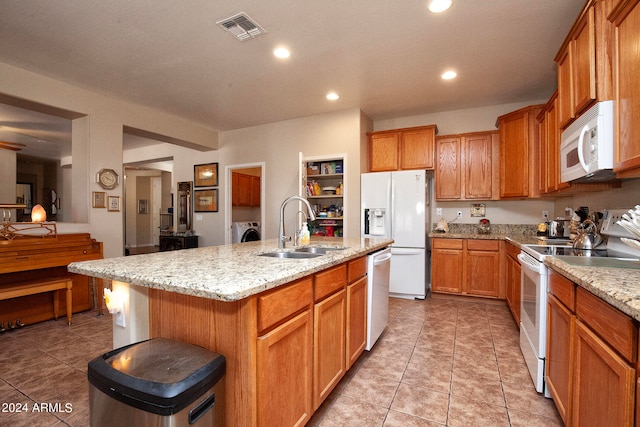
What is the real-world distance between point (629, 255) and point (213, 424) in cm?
245

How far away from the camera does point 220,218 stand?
5359 mm

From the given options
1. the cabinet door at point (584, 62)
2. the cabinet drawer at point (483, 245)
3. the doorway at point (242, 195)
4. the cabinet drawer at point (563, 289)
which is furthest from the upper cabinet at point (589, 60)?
the doorway at point (242, 195)

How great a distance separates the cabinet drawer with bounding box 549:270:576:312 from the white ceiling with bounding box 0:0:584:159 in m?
1.91

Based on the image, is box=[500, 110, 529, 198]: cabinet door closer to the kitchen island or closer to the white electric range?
the white electric range

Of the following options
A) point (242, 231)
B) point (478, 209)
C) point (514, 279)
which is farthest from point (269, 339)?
point (242, 231)

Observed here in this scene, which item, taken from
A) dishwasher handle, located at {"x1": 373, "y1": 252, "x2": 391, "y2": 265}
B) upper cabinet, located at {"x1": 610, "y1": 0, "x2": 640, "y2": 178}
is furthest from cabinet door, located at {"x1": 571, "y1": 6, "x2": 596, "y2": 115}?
dishwasher handle, located at {"x1": 373, "y1": 252, "x2": 391, "y2": 265}

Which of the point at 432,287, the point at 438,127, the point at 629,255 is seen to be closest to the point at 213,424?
the point at 629,255

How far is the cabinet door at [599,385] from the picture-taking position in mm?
910

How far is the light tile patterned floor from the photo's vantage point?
1.62 m

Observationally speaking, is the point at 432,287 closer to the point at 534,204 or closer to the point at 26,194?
the point at 534,204

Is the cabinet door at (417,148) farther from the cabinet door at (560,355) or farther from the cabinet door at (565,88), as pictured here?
the cabinet door at (560,355)

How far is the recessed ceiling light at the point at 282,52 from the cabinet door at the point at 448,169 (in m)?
2.47

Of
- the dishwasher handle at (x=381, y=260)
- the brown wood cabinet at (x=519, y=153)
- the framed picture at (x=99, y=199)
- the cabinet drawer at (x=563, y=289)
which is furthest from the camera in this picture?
the framed picture at (x=99, y=199)

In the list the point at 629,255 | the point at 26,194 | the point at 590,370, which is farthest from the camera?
the point at 26,194
